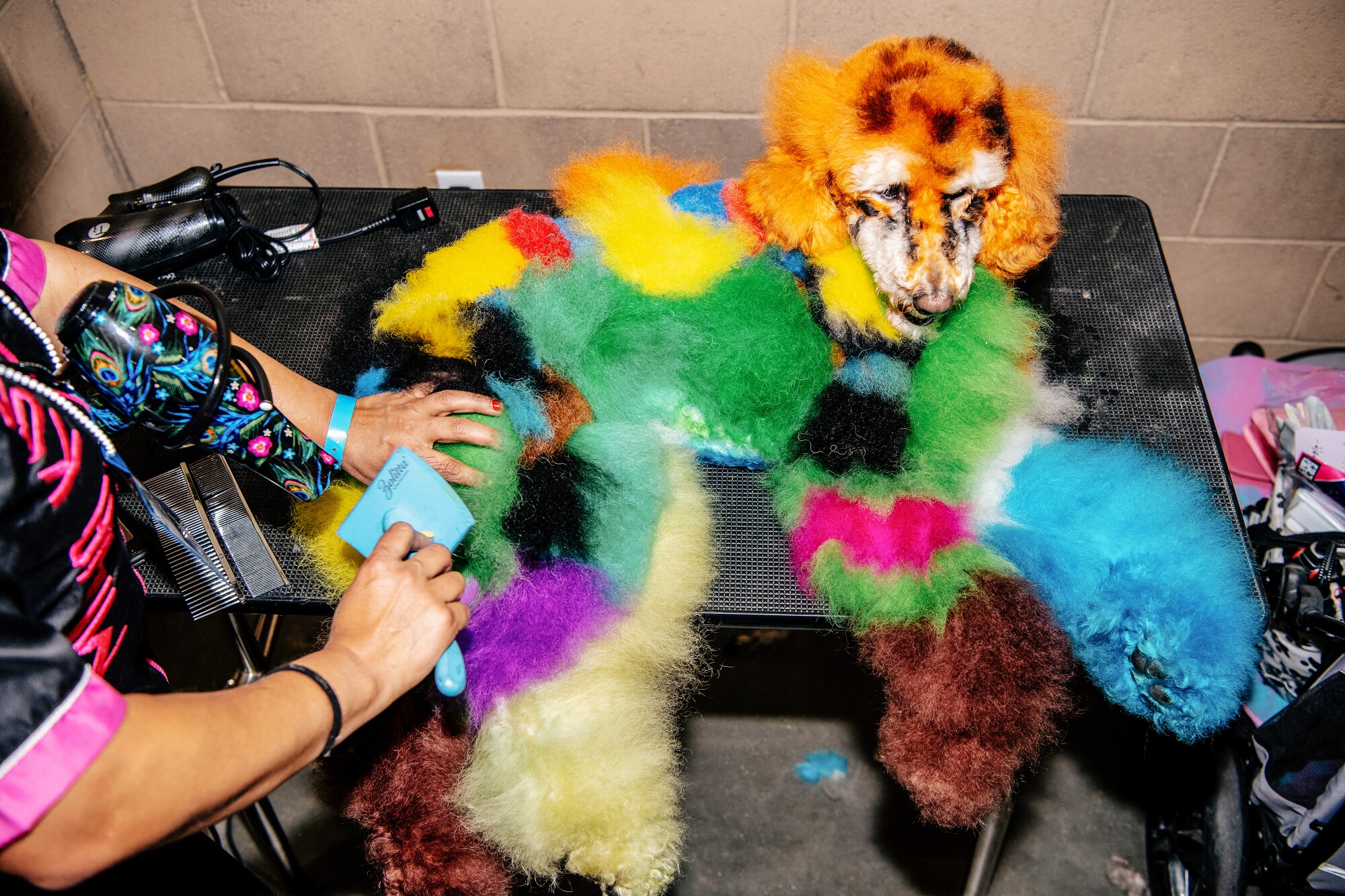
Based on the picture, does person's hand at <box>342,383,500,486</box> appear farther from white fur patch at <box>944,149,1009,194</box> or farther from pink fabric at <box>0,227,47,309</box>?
white fur patch at <box>944,149,1009,194</box>

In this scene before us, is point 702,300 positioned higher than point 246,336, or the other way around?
point 702,300

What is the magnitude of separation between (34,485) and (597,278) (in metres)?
0.70

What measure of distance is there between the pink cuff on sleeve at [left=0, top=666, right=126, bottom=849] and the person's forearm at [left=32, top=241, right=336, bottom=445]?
426mm

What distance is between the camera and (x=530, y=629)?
911 millimetres

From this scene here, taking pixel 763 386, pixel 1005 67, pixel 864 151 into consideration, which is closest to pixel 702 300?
pixel 763 386

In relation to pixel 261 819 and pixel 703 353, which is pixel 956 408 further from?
pixel 261 819

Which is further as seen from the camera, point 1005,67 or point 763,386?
point 1005,67

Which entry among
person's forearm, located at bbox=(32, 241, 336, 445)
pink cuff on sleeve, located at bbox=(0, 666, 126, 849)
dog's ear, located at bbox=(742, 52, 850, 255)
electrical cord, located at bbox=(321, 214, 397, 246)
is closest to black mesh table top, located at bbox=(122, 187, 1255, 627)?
electrical cord, located at bbox=(321, 214, 397, 246)

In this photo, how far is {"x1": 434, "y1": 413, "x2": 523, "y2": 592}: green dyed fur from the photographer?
3.09ft

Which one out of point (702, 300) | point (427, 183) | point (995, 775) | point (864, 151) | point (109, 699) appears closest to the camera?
point (109, 699)

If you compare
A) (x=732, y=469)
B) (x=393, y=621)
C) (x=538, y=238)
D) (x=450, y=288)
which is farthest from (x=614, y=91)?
(x=393, y=621)

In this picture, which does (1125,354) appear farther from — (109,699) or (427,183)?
(427,183)

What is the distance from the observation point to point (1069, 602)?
0.91 metres

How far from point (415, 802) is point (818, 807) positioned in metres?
0.93
